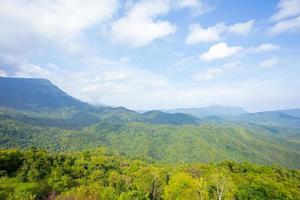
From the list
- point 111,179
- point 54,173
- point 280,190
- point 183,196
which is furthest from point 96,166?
point 280,190

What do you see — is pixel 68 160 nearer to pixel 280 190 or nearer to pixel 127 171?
pixel 127 171

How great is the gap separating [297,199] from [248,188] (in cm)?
1048

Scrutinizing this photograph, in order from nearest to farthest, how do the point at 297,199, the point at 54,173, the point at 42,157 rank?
the point at 297,199 → the point at 54,173 → the point at 42,157

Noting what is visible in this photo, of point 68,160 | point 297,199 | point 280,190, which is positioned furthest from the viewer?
point 68,160

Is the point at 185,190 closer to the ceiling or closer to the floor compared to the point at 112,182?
closer to the ceiling

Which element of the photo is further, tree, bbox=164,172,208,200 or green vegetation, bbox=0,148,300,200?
tree, bbox=164,172,208,200

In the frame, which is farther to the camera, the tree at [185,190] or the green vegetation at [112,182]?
the tree at [185,190]

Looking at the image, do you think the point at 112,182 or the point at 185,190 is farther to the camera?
the point at 112,182

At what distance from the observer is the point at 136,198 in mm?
37625

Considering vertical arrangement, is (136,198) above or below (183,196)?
above

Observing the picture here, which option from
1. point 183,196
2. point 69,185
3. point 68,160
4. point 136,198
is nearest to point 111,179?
point 69,185

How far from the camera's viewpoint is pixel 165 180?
73250mm

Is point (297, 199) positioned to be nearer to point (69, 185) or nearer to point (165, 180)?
point (165, 180)

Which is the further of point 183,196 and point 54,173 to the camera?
point 54,173
